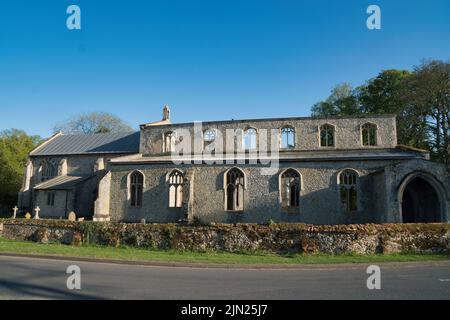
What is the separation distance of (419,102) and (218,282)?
33.2 meters

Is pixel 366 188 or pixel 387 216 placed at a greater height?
pixel 366 188

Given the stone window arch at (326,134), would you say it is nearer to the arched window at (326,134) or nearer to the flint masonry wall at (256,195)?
the arched window at (326,134)

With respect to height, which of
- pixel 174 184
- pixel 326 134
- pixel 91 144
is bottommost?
pixel 174 184

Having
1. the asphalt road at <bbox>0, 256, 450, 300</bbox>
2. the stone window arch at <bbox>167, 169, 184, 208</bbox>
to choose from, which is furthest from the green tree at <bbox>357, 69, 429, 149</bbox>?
the asphalt road at <bbox>0, 256, 450, 300</bbox>

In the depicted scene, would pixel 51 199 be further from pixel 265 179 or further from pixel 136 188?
pixel 265 179

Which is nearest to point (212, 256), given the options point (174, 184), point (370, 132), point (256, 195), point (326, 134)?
point (256, 195)

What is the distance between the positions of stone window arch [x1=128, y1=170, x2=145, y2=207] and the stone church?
9 centimetres

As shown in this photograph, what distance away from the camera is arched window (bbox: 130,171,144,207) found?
2833 cm

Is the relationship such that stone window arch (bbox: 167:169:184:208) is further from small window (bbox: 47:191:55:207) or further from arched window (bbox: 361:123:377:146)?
arched window (bbox: 361:123:377:146)

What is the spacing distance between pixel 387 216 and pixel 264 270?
12005 millimetres

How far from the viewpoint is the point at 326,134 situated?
2912cm
